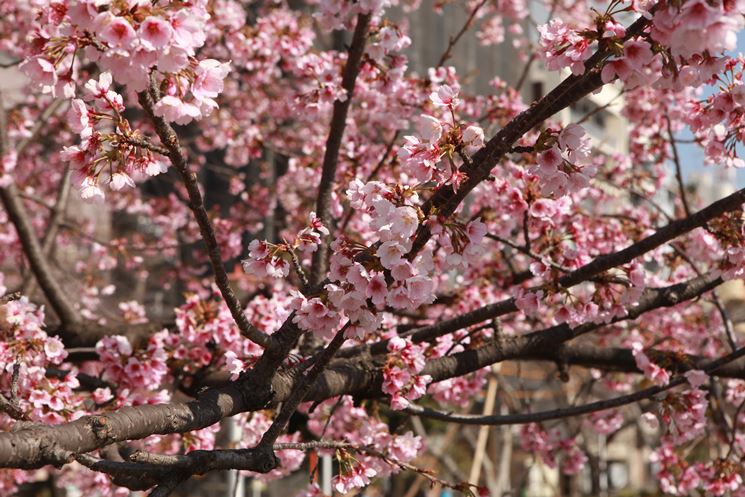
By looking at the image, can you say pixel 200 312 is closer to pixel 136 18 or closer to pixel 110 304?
pixel 136 18

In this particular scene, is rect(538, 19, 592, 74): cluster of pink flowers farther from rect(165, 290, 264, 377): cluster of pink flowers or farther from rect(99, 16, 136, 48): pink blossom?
rect(165, 290, 264, 377): cluster of pink flowers

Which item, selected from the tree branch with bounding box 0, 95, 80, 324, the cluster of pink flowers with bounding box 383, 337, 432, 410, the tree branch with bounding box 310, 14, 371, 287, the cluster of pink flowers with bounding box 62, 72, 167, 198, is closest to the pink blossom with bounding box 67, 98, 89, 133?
the cluster of pink flowers with bounding box 62, 72, 167, 198

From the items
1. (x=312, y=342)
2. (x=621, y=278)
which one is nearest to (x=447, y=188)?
(x=621, y=278)

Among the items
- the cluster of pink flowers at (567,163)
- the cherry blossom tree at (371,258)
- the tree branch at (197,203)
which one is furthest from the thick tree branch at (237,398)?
the cluster of pink flowers at (567,163)

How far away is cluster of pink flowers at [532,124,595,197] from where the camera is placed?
2.69 m

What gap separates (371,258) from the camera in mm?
2715

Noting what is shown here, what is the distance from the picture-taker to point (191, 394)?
Result: 449 centimetres

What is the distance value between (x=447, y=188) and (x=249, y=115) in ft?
23.1

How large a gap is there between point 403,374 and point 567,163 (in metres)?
1.25

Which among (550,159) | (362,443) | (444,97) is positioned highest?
(444,97)

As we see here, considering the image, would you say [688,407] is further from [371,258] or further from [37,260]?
[37,260]

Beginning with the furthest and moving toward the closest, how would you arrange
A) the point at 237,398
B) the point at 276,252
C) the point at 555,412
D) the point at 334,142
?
the point at 334,142 → the point at 555,412 → the point at 237,398 → the point at 276,252

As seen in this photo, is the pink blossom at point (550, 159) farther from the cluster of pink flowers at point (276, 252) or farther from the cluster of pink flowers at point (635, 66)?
the cluster of pink flowers at point (276, 252)

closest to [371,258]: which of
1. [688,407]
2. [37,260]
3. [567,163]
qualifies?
[567,163]
